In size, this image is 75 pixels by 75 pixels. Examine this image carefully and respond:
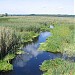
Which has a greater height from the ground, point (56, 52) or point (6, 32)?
point (6, 32)

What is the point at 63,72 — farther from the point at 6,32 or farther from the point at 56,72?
the point at 6,32

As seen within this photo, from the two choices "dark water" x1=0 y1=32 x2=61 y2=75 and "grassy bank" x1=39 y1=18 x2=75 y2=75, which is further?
"dark water" x1=0 y1=32 x2=61 y2=75

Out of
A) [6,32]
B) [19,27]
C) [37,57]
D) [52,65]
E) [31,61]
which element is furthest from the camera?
[19,27]

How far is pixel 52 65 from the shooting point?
54.8 metres

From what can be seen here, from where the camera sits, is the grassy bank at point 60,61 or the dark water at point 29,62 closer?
the grassy bank at point 60,61

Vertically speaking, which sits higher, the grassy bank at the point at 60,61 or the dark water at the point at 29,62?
the grassy bank at the point at 60,61

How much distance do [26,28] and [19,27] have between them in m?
4.96

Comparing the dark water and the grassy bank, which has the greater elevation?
the grassy bank

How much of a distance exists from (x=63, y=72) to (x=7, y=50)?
108 ft

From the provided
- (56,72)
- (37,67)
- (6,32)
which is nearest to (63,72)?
(56,72)

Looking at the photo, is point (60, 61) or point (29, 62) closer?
point (60, 61)

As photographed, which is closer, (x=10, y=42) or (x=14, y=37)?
(x=10, y=42)

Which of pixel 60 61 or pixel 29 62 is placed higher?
pixel 60 61

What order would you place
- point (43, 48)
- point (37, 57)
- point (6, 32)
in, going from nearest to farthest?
point (37, 57), point (6, 32), point (43, 48)
